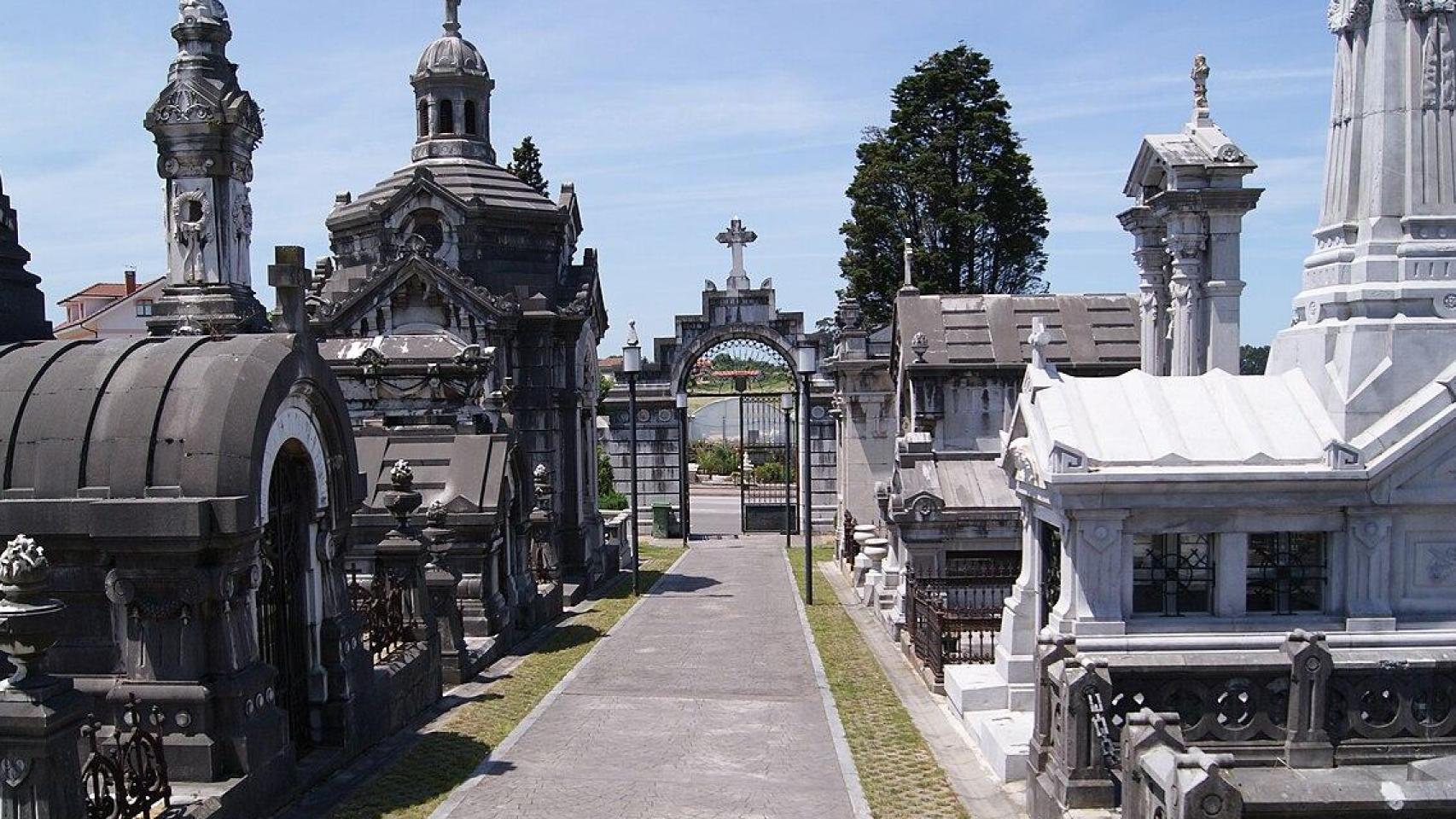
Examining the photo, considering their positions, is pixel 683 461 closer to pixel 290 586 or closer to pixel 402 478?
pixel 402 478

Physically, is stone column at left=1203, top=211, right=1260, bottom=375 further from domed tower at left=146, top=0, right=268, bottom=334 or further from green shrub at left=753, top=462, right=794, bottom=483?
green shrub at left=753, top=462, right=794, bottom=483

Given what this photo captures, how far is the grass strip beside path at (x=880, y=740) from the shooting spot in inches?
356

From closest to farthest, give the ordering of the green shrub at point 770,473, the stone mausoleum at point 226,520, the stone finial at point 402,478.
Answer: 1. the stone mausoleum at point 226,520
2. the stone finial at point 402,478
3. the green shrub at point 770,473

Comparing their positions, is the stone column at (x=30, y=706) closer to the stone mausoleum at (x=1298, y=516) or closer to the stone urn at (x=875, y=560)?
the stone mausoleum at (x=1298, y=516)

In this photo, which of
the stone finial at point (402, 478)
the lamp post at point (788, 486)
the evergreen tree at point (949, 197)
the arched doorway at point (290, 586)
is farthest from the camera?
the evergreen tree at point (949, 197)

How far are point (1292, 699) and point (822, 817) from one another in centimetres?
359

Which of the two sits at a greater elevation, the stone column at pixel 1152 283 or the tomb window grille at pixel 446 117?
the tomb window grille at pixel 446 117

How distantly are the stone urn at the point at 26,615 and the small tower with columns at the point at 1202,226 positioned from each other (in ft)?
42.9

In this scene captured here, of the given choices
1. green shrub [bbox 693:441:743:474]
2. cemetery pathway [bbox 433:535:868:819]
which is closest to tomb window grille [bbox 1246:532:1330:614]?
cemetery pathway [bbox 433:535:868:819]

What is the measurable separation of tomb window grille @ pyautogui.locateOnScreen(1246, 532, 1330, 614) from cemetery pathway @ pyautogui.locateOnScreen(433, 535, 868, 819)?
3746 millimetres

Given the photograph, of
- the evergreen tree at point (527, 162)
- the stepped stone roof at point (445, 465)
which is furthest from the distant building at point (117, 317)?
the stepped stone roof at point (445, 465)

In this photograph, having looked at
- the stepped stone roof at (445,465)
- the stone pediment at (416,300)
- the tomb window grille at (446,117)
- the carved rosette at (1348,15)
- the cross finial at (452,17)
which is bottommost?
the stepped stone roof at (445,465)

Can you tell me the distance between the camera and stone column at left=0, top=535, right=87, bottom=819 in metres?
6.07

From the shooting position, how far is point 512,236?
23.2 meters
